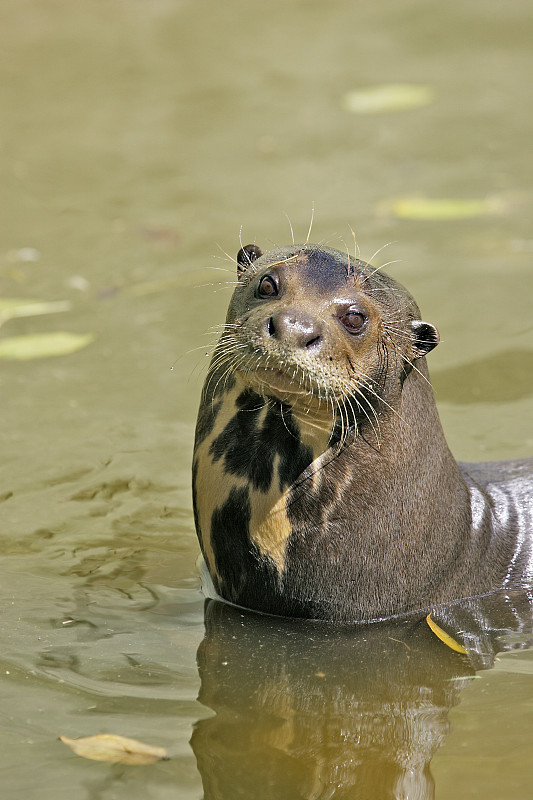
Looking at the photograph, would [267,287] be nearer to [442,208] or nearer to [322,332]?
[322,332]

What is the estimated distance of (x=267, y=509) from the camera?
5.47 metres

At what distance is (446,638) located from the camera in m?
5.57

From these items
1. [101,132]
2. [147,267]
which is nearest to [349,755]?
[147,267]

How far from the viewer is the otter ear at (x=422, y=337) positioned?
18.3 ft

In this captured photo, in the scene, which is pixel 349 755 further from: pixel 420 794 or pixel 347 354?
pixel 347 354

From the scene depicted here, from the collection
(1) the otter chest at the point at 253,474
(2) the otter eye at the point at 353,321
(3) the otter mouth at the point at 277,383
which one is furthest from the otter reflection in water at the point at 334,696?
(2) the otter eye at the point at 353,321

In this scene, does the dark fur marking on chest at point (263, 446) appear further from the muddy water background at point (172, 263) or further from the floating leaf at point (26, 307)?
the floating leaf at point (26, 307)

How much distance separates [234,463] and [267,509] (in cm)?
25

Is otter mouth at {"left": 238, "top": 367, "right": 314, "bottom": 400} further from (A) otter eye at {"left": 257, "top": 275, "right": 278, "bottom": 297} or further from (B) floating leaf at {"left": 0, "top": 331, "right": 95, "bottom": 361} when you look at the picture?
(B) floating leaf at {"left": 0, "top": 331, "right": 95, "bottom": 361}

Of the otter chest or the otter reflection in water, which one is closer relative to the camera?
the otter reflection in water

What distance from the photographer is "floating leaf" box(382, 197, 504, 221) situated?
35.4 feet

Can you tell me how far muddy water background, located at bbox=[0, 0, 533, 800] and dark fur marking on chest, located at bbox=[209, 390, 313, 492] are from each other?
75 centimetres

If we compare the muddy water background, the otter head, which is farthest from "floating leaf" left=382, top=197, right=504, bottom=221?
the otter head

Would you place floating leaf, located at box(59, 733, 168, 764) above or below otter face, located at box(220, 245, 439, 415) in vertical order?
below
